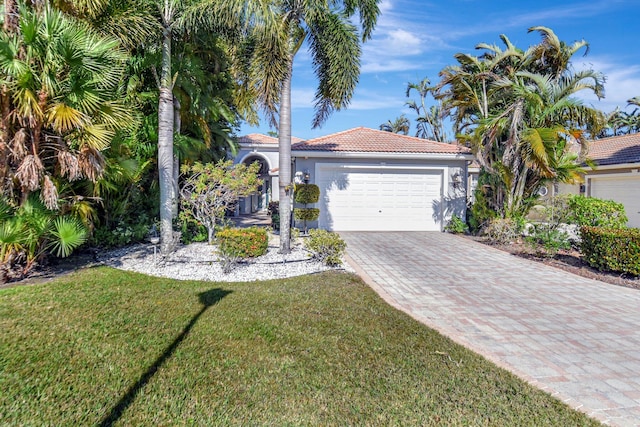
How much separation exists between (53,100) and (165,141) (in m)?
2.88

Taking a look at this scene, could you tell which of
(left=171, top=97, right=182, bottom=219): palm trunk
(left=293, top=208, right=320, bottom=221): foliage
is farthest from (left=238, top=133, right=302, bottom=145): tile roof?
(left=171, top=97, right=182, bottom=219): palm trunk

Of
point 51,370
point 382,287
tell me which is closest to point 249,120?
point 382,287

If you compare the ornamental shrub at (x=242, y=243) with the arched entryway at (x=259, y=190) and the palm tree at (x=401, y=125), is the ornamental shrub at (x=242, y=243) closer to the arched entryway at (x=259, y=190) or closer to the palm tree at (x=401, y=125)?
the arched entryway at (x=259, y=190)

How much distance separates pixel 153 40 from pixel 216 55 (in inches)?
158

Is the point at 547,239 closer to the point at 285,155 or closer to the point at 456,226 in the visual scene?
the point at 456,226

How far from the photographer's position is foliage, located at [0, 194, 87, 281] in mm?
6949

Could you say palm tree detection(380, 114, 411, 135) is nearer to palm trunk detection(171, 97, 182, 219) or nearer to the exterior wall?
the exterior wall

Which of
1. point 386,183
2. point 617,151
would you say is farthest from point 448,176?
point 617,151

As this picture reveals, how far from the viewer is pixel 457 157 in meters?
15.2

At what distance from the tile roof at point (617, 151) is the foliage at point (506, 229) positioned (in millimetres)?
8303

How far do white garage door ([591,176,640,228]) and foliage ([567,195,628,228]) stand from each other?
7.01 metres

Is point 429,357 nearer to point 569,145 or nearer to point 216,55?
point 569,145

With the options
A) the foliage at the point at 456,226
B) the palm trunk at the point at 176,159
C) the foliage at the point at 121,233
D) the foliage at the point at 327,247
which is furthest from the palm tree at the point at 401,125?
the foliage at the point at 121,233

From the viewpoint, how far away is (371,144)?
15.9m
